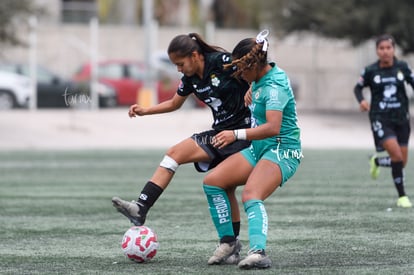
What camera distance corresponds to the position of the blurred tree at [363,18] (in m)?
30.6

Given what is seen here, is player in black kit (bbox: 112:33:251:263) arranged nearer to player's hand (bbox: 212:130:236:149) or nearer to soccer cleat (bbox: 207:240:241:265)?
soccer cleat (bbox: 207:240:241:265)

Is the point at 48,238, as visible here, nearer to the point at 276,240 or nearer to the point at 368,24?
the point at 276,240

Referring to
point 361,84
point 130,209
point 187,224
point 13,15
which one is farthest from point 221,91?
point 13,15

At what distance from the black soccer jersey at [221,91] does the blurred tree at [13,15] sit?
19.3 m

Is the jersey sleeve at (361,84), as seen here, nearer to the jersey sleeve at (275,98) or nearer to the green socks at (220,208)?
the green socks at (220,208)

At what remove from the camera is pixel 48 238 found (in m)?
9.55

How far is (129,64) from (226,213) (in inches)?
1057

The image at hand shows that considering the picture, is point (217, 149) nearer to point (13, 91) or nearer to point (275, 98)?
point (275, 98)

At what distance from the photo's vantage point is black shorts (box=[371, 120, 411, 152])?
12305 mm

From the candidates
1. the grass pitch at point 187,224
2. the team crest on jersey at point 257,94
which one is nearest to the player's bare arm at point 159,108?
the team crest on jersey at point 257,94

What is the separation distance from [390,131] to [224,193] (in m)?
4.97

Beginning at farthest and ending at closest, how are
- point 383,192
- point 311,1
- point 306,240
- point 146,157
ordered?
point 311,1
point 146,157
point 383,192
point 306,240

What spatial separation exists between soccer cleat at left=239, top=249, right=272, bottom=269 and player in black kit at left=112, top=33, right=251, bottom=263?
572 mm

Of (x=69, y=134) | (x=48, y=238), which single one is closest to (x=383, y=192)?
(x=48, y=238)
